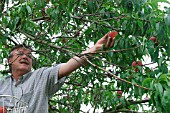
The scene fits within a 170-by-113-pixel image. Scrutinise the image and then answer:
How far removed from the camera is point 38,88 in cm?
198

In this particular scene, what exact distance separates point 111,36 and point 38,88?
50 centimetres

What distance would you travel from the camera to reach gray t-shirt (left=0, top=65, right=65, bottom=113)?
1.95m

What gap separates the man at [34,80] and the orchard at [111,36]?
85mm

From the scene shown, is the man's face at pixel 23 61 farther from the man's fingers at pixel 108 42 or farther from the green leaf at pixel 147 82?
the green leaf at pixel 147 82

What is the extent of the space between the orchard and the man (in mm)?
85

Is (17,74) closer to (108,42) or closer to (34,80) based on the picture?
(34,80)

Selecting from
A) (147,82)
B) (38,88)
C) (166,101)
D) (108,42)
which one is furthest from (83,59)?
(166,101)

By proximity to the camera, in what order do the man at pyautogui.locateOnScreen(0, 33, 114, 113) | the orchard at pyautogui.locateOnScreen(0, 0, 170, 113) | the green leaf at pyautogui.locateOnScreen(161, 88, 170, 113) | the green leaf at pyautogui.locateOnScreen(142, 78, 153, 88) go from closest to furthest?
the green leaf at pyautogui.locateOnScreen(161, 88, 170, 113) < the green leaf at pyautogui.locateOnScreen(142, 78, 153, 88) < the orchard at pyautogui.locateOnScreen(0, 0, 170, 113) < the man at pyautogui.locateOnScreen(0, 33, 114, 113)

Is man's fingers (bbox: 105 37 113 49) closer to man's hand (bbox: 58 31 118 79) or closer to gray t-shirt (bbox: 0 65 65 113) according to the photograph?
man's hand (bbox: 58 31 118 79)

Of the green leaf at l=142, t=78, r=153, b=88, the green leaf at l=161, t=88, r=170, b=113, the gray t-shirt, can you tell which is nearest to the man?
the gray t-shirt

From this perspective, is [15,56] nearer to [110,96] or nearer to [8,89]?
[8,89]

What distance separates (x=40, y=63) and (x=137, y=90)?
1446 millimetres

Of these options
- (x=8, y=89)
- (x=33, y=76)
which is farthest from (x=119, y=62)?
(x=8, y=89)

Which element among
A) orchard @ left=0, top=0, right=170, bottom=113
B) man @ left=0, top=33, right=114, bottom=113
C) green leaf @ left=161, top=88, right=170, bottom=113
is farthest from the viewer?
man @ left=0, top=33, right=114, bottom=113
